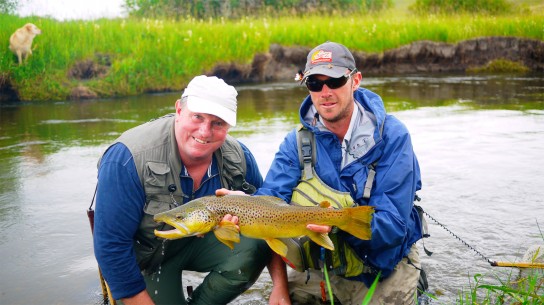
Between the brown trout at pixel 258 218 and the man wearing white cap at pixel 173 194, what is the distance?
0.08 m

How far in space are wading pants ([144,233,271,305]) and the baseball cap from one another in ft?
4.23

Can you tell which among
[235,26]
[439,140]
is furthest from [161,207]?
[235,26]

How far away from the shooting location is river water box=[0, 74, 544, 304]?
4.92m

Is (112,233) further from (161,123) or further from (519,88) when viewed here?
(519,88)

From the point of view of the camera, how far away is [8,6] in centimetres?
1744

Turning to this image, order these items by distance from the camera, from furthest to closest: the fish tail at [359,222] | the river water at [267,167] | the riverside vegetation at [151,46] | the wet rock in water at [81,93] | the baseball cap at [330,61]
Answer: the wet rock in water at [81,93] → the riverside vegetation at [151,46] → the river water at [267,167] → the baseball cap at [330,61] → the fish tail at [359,222]

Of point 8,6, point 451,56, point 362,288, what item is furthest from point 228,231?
point 451,56

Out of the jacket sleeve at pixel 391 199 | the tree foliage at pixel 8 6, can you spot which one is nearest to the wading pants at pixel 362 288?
the jacket sleeve at pixel 391 199

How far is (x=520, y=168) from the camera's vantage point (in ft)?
25.0

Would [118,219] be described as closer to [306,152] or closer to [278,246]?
[278,246]

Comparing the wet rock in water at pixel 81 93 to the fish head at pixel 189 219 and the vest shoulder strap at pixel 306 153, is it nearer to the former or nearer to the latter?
the vest shoulder strap at pixel 306 153

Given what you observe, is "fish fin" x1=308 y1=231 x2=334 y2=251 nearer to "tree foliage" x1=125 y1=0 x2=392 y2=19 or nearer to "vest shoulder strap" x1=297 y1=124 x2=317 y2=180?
"vest shoulder strap" x1=297 y1=124 x2=317 y2=180

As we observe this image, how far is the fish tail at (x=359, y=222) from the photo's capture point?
354cm

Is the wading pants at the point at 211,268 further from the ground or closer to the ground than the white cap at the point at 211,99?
closer to the ground
